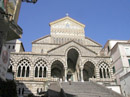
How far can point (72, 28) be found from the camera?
39469 millimetres

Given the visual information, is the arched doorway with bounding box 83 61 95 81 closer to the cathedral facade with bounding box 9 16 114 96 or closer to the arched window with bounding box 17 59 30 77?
the cathedral facade with bounding box 9 16 114 96

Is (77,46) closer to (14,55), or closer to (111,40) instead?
(111,40)

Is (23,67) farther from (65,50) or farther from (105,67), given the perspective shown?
(105,67)

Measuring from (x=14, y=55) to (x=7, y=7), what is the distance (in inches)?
582

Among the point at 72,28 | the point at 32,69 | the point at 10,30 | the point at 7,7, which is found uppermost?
the point at 72,28

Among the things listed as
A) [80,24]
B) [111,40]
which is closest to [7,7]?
[111,40]

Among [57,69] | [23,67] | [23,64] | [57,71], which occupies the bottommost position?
[57,71]

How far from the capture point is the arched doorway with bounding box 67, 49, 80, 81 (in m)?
29.0

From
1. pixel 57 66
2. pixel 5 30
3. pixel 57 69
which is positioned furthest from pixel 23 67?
pixel 5 30

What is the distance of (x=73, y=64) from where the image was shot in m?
31.2

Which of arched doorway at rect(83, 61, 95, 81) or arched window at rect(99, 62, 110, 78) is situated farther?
arched doorway at rect(83, 61, 95, 81)

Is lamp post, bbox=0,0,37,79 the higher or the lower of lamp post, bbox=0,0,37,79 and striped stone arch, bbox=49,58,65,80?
the higher

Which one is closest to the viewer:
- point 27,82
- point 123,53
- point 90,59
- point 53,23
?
point 27,82

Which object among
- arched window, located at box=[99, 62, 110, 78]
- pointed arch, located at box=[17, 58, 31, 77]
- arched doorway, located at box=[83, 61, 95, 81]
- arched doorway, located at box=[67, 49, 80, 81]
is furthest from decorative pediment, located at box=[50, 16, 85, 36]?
pointed arch, located at box=[17, 58, 31, 77]
